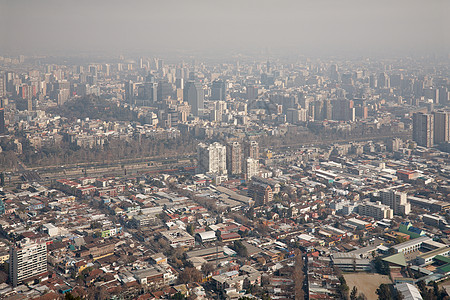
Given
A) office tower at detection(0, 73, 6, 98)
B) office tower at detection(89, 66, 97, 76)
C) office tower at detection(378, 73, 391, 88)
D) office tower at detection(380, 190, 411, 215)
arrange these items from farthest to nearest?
office tower at detection(89, 66, 97, 76), office tower at detection(378, 73, 391, 88), office tower at detection(0, 73, 6, 98), office tower at detection(380, 190, 411, 215)

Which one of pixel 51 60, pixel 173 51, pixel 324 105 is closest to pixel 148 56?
pixel 173 51

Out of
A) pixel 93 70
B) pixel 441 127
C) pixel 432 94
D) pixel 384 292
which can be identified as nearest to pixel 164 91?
pixel 93 70

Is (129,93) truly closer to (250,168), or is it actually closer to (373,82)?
(373,82)

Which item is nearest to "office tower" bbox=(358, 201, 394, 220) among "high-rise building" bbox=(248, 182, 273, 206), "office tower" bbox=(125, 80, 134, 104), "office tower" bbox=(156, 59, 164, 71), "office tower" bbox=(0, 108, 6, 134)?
"high-rise building" bbox=(248, 182, 273, 206)

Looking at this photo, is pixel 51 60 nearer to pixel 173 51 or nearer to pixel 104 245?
pixel 173 51

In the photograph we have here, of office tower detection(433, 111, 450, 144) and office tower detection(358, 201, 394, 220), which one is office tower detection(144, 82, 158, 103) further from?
office tower detection(358, 201, 394, 220)

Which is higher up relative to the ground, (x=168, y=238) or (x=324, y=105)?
(x=324, y=105)

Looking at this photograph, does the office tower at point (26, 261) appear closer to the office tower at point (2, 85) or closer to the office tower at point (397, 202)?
the office tower at point (397, 202)
